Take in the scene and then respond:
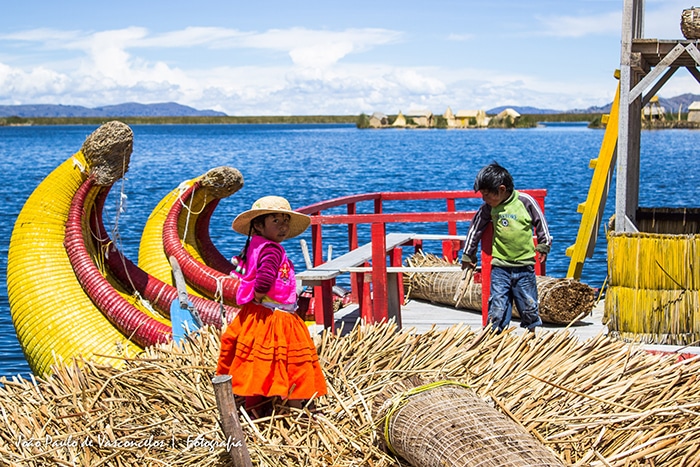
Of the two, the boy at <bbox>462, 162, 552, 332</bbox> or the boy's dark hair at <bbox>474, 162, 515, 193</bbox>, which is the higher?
the boy's dark hair at <bbox>474, 162, 515, 193</bbox>

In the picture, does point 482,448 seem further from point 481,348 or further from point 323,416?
point 481,348

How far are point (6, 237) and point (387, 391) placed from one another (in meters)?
21.2

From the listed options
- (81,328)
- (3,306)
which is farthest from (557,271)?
(81,328)

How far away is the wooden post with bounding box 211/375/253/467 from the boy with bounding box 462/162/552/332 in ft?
8.94

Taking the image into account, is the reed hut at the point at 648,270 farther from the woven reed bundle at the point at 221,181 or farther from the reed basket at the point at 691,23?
the woven reed bundle at the point at 221,181

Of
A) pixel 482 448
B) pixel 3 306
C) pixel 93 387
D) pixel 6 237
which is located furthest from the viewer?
pixel 6 237

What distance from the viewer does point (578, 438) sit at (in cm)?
508

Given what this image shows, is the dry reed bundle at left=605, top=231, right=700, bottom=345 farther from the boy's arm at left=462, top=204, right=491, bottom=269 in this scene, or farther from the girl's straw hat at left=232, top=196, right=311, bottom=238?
the girl's straw hat at left=232, top=196, right=311, bottom=238

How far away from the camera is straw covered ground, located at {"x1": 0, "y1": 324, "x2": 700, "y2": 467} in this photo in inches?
201

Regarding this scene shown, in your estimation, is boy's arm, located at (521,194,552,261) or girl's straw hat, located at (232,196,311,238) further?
boy's arm, located at (521,194,552,261)

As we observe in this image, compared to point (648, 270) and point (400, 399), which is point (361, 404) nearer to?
point (400, 399)

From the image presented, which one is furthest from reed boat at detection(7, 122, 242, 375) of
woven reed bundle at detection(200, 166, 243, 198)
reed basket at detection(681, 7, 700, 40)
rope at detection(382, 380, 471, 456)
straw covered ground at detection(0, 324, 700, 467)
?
reed basket at detection(681, 7, 700, 40)

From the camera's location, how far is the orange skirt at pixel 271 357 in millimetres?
5496

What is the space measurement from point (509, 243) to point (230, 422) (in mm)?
3089
